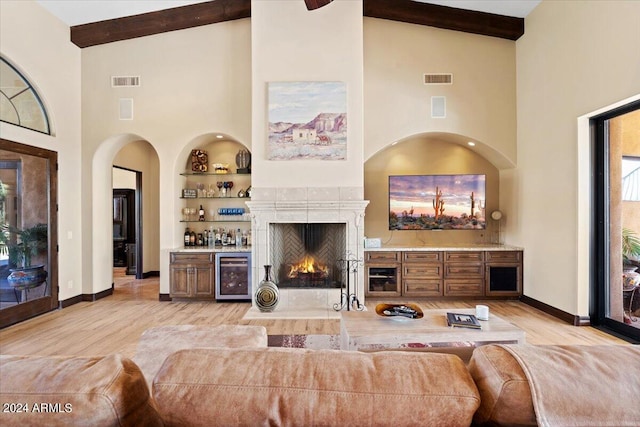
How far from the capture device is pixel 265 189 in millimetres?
4938

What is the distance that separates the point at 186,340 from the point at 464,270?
459cm

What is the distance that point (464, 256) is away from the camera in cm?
536

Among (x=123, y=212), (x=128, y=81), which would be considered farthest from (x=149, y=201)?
(x=128, y=81)

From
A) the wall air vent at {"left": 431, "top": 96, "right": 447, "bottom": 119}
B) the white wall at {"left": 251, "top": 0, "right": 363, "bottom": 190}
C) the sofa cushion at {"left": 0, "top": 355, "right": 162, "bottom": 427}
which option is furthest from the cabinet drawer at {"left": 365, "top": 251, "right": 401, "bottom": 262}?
the sofa cushion at {"left": 0, "top": 355, "right": 162, "bottom": 427}

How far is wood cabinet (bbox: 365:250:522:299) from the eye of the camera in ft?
17.5

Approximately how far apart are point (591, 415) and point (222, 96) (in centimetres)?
579

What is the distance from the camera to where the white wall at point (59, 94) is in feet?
14.1

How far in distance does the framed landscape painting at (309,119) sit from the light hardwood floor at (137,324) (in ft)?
7.92

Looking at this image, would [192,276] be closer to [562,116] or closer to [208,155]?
[208,155]

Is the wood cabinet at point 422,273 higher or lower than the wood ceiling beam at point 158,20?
lower

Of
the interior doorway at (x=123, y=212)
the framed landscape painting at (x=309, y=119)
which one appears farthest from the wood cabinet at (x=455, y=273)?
the interior doorway at (x=123, y=212)

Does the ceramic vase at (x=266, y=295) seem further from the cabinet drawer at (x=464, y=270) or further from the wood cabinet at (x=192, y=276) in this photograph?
the cabinet drawer at (x=464, y=270)

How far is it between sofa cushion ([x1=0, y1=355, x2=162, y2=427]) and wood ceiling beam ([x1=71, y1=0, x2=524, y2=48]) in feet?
18.9

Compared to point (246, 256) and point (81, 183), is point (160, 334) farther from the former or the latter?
point (81, 183)
